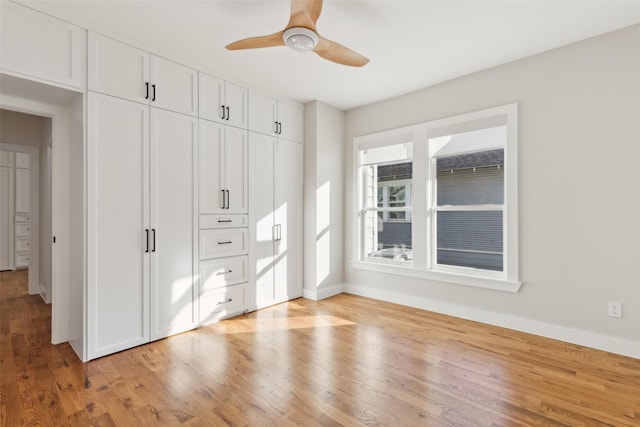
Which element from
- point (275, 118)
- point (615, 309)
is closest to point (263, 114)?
point (275, 118)

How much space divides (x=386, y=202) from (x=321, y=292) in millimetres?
1554

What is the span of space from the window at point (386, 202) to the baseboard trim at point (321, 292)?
64 centimetres

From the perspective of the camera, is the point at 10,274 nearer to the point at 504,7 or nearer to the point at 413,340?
the point at 413,340

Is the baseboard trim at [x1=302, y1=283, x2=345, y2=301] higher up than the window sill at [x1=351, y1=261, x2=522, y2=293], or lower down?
lower down

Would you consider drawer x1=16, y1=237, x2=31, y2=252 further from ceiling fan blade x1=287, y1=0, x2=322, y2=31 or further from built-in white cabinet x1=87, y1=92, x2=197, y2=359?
ceiling fan blade x1=287, y1=0, x2=322, y2=31

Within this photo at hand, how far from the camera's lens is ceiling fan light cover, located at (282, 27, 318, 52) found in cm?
207

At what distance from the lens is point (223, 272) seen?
348 centimetres

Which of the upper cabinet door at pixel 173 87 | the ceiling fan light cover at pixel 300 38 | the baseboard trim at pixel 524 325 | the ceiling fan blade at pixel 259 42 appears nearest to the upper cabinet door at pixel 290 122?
the upper cabinet door at pixel 173 87

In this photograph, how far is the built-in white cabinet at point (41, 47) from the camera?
218cm

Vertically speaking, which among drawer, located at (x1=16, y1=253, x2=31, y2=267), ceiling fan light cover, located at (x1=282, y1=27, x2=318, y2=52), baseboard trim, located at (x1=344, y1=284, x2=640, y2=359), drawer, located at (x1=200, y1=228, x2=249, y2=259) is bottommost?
baseboard trim, located at (x1=344, y1=284, x2=640, y2=359)

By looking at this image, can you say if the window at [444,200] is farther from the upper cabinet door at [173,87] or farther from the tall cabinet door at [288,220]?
the upper cabinet door at [173,87]

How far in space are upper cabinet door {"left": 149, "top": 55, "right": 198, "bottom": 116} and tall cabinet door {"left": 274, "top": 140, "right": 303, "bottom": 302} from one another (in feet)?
4.02

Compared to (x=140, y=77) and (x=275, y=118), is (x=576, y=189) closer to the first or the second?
(x=275, y=118)

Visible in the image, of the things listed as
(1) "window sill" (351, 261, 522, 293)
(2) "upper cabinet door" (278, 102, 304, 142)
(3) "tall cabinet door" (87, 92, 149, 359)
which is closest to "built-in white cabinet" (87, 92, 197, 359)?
(3) "tall cabinet door" (87, 92, 149, 359)
